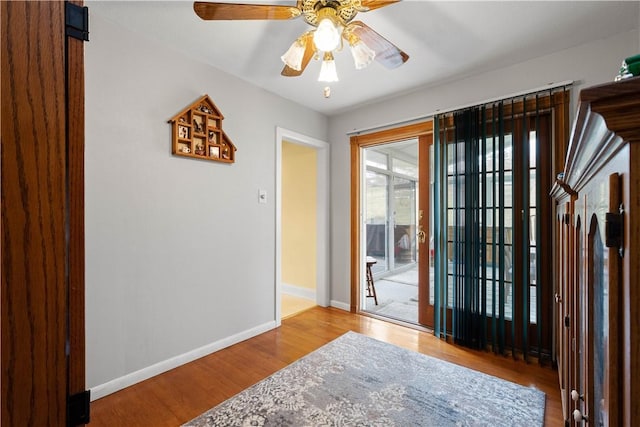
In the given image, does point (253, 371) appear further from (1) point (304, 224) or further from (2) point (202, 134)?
(1) point (304, 224)

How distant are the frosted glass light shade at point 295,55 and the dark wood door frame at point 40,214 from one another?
1.32 meters

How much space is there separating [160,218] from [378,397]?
6.35 ft

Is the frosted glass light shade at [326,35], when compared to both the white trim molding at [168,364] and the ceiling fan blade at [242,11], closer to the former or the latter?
the ceiling fan blade at [242,11]

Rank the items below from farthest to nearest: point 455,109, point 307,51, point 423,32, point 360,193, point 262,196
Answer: point 360,193 → point 262,196 → point 455,109 → point 423,32 → point 307,51

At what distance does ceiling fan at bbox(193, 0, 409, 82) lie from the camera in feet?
4.66

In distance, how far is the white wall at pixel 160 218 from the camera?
1.86 m

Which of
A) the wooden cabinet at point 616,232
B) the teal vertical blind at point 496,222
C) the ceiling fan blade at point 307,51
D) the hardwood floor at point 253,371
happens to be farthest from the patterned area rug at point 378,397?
the ceiling fan blade at point 307,51

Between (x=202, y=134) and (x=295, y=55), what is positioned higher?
(x=295, y=55)

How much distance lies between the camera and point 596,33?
200 cm

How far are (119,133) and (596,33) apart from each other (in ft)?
10.9

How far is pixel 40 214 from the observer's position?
0.48m

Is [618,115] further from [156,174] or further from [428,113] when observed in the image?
[428,113]

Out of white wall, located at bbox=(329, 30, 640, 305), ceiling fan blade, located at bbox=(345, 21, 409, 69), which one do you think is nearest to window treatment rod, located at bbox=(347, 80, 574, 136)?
white wall, located at bbox=(329, 30, 640, 305)

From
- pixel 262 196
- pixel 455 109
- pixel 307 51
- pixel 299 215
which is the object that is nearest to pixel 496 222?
pixel 455 109
